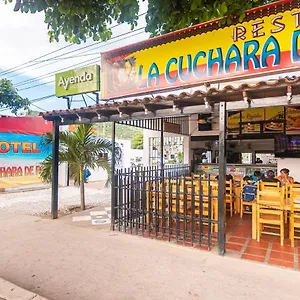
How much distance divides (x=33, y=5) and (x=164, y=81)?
3.70 m

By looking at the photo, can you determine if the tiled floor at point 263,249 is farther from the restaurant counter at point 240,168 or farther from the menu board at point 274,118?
the menu board at point 274,118

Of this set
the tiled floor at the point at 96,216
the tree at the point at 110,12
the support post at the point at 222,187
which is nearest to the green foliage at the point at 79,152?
the tiled floor at the point at 96,216

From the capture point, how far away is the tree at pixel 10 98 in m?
13.4

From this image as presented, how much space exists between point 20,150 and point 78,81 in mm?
5213

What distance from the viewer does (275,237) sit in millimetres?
4703

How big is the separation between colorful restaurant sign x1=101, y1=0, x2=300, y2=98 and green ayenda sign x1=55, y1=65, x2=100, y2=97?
21.3 inches

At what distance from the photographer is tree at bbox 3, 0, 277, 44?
4.13 meters

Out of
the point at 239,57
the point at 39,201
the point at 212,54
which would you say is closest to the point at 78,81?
the point at 212,54

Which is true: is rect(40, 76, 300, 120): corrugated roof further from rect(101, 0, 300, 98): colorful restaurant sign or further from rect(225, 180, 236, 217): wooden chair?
rect(225, 180, 236, 217): wooden chair

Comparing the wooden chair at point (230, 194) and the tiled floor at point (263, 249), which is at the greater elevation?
the wooden chair at point (230, 194)

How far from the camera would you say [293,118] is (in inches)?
317

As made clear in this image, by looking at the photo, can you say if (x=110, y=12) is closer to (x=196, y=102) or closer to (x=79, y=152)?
(x=196, y=102)

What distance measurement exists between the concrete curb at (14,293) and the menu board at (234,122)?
26.7ft

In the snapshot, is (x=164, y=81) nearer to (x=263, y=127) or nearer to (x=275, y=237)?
(x=263, y=127)
